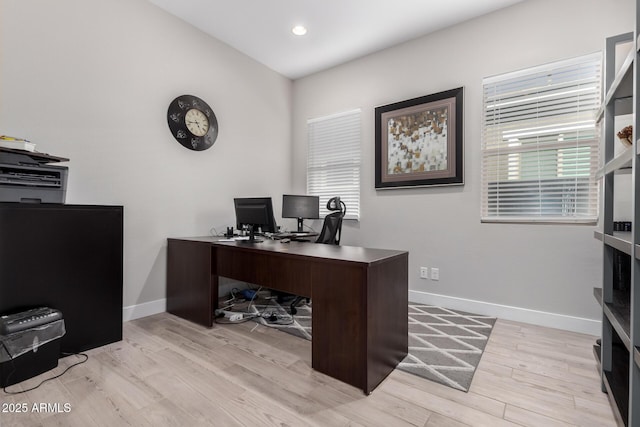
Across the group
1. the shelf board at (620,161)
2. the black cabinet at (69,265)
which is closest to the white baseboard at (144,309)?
the black cabinet at (69,265)

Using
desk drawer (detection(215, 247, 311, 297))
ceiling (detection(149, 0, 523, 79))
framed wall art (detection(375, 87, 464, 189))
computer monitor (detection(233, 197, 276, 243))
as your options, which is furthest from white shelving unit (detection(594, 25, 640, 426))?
computer monitor (detection(233, 197, 276, 243))

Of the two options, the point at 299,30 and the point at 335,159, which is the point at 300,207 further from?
the point at 299,30

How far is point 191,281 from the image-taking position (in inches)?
104

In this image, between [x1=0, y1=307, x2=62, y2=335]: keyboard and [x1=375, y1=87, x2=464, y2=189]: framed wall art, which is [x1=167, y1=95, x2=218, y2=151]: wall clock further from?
[x1=375, y1=87, x2=464, y2=189]: framed wall art

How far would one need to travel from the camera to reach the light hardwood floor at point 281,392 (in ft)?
4.59

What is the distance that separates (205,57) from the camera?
3.26 m

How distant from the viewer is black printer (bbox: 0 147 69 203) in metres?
1.72

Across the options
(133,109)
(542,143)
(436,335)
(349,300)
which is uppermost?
(133,109)

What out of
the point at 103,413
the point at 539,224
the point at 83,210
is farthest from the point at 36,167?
the point at 539,224

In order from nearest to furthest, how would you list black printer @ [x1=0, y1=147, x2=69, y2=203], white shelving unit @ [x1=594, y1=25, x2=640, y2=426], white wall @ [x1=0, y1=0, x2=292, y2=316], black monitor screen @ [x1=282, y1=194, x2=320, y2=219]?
white shelving unit @ [x1=594, y1=25, x2=640, y2=426] → black printer @ [x1=0, y1=147, x2=69, y2=203] → white wall @ [x1=0, y1=0, x2=292, y2=316] → black monitor screen @ [x1=282, y1=194, x2=320, y2=219]

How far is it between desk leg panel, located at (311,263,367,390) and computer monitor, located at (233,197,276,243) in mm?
827

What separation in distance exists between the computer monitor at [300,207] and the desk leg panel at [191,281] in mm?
1350

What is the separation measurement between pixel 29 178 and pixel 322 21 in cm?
281

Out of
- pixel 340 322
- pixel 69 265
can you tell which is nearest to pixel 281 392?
pixel 340 322
